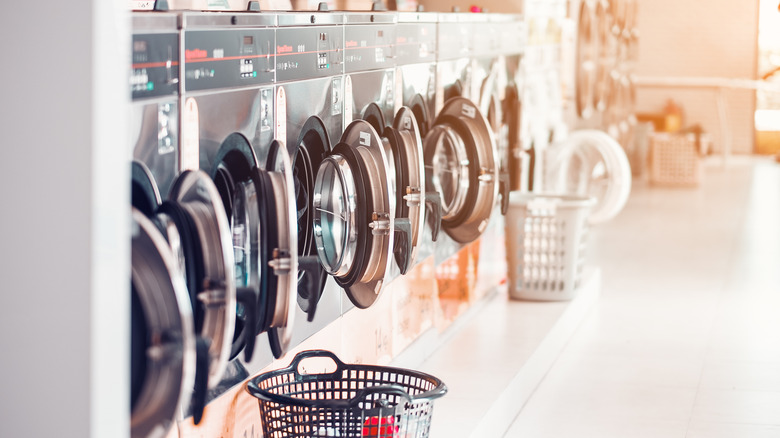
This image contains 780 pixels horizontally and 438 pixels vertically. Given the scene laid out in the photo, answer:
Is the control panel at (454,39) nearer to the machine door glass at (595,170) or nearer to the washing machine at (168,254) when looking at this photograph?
the machine door glass at (595,170)

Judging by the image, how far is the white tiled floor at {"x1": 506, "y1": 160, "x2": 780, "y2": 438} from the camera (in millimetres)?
3354

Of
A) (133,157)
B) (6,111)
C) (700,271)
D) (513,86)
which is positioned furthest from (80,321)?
(700,271)

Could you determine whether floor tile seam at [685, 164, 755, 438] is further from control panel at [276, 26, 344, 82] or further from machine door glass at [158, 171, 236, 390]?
machine door glass at [158, 171, 236, 390]

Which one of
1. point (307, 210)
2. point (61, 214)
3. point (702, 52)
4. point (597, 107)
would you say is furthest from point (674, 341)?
point (702, 52)

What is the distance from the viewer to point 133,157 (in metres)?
1.73

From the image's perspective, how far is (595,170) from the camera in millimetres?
5887

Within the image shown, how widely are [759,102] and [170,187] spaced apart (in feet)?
34.5

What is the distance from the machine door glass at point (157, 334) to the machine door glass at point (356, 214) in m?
1.04

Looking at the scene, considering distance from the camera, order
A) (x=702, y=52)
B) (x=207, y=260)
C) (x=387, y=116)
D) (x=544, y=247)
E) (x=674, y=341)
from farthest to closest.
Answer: (x=702, y=52) → (x=544, y=247) → (x=674, y=341) → (x=387, y=116) → (x=207, y=260)

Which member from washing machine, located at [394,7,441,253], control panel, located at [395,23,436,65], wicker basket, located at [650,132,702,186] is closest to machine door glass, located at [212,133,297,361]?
washing machine, located at [394,7,441,253]

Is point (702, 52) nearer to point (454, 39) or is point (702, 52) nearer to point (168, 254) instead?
point (454, 39)

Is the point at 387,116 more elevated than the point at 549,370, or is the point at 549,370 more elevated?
the point at 387,116

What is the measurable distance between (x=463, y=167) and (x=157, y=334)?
2.37 metres

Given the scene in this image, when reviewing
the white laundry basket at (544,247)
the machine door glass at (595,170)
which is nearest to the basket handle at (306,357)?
the white laundry basket at (544,247)
